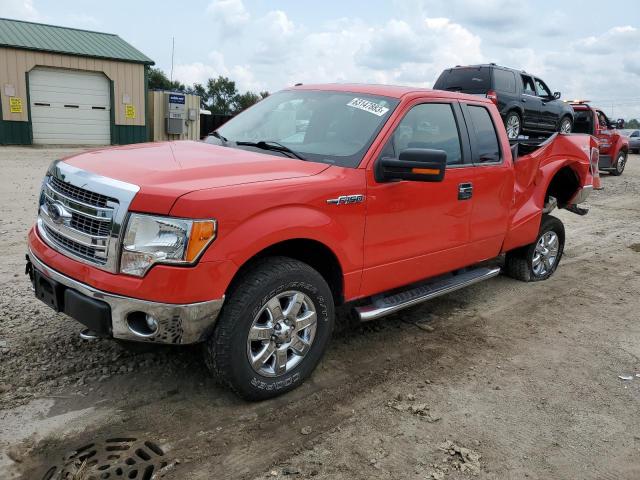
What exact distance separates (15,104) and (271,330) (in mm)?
19594

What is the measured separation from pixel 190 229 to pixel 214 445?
1.18 metres

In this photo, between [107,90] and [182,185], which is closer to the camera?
[182,185]

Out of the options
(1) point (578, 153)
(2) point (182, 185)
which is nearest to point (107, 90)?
(1) point (578, 153)

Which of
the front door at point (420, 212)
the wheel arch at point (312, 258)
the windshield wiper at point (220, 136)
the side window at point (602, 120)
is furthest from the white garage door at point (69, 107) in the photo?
the wheel arch at point (312, 258)

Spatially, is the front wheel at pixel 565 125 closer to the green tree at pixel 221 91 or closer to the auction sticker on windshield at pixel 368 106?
the auction sticker on windshield at pixel 368 106

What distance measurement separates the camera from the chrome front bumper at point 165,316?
296 centimetres

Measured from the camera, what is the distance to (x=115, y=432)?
3143 mm

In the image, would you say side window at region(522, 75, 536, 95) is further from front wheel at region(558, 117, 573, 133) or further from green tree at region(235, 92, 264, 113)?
green tree at region(235, 92, 264, 113)

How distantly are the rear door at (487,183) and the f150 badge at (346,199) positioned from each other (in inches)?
56.9

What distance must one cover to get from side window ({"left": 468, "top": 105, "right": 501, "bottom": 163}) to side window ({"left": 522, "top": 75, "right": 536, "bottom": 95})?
33.5ft

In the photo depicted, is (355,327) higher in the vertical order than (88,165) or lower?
Result: lower

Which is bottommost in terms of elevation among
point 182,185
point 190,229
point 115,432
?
point 115,432

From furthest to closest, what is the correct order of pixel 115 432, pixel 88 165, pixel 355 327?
pixel 355 327
pixel 88 165
pixel 115 432

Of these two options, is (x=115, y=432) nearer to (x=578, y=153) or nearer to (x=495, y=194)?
(x=495, y=194)
